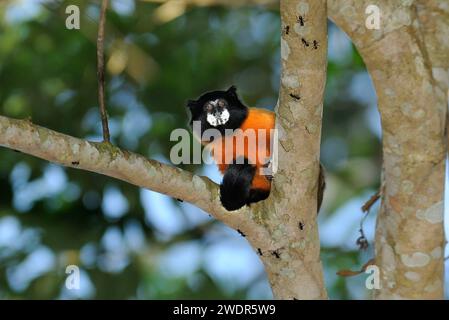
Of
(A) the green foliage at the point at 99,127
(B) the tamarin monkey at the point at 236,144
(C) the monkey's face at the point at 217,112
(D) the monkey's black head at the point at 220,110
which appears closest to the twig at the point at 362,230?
(B) the tamarin monkey at the point at 236,144

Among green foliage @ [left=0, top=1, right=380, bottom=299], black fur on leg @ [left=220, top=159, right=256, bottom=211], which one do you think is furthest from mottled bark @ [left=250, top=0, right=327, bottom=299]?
green foliage @ [left=0, top=1, right=380, bottom=299]

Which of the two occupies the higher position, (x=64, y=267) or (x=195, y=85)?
(x=195, y=85)

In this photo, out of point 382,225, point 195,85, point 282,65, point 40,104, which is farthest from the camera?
point 195,85

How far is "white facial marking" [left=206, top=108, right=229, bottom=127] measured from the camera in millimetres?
6597

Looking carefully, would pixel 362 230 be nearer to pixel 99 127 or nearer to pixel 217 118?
pixel 217 118

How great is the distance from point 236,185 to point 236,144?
0.84m

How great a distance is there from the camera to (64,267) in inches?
356

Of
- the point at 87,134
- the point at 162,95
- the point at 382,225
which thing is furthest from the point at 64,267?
the point at 382,225

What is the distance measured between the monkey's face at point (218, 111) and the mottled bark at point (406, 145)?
4.98ft

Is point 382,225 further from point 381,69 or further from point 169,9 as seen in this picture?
point 169,9

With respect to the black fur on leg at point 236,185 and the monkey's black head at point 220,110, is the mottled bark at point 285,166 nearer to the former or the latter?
the black fur on leg at point 236,185

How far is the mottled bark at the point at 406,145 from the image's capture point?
502cm

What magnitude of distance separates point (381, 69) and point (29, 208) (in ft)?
19.2

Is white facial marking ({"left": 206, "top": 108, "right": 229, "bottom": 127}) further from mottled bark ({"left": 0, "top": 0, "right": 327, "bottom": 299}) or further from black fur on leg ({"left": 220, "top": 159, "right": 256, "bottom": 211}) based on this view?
mottled bark ({"left": 0, "top": 0, "right": 327, "bottom": 299})
